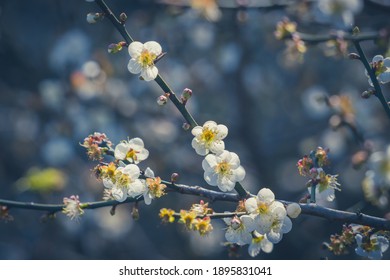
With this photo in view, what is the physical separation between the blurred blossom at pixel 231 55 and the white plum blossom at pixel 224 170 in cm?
311

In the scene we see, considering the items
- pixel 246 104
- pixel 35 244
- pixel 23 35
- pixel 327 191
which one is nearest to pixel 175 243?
pixel 35 244

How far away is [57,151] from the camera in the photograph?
482cm

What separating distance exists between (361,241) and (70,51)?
3.65m

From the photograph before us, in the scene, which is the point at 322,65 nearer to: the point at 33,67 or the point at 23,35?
the point at 33,67

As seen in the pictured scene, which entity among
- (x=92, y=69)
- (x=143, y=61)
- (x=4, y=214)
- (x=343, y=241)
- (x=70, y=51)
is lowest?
(x=343, y=241)

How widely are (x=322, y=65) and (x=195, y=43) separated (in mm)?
1349

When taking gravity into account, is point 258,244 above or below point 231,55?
below

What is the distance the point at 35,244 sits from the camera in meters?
5.12

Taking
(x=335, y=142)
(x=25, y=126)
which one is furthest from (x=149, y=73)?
(x=25, y=126)

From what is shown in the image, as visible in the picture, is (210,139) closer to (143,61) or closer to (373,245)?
(143,61)

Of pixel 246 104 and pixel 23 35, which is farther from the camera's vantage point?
pixel 23 35

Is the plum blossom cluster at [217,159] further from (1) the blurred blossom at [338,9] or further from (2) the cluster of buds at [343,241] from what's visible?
(1) the blurred blossom at [338,9]

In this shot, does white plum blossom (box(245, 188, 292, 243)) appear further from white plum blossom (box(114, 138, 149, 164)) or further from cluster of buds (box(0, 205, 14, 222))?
cluster of buds (box(0, 205, 14, 222))

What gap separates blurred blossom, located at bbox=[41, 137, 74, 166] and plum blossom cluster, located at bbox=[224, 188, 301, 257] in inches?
131
